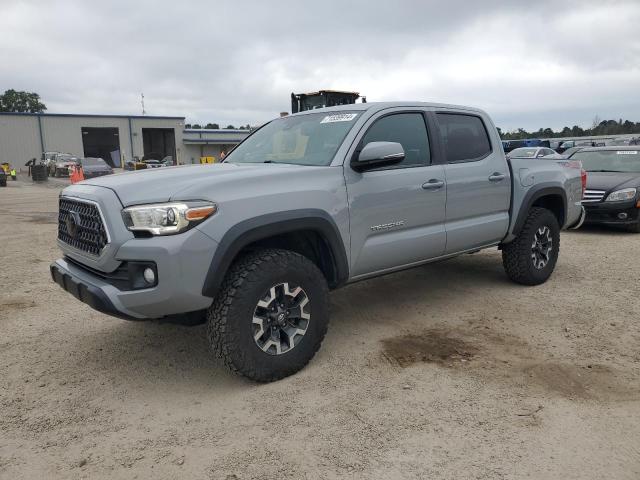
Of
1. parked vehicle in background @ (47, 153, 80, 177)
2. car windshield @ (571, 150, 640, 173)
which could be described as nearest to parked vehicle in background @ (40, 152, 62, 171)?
parked vehicle in background @ (47, 153, 80, 177)

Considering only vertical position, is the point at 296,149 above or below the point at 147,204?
above

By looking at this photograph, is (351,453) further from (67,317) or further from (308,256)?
(67,317)

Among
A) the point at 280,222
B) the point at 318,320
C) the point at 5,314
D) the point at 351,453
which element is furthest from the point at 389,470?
the point at 5,314

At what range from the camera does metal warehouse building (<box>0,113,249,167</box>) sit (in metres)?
41.8

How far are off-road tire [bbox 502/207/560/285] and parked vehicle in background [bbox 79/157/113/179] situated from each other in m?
23.0

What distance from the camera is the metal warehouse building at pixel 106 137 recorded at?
41750 mm

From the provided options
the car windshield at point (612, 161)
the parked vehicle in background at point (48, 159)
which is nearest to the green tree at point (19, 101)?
the parked vehicle in background at point (48, 159)

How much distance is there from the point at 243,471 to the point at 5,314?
3.51 metres

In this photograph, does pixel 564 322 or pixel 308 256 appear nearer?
pixel 308 256

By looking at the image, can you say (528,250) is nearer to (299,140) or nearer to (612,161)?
(299,140)

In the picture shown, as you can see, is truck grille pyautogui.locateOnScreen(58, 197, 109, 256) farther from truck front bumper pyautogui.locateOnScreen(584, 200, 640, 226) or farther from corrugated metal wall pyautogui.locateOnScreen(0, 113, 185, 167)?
corrugated metal wall pyautogui.locateOnScreen(0, 113, 185, 167)

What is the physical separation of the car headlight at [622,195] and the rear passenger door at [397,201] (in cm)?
596

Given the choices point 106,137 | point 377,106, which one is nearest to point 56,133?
point 106,137

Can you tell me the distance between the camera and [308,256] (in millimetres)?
3730
